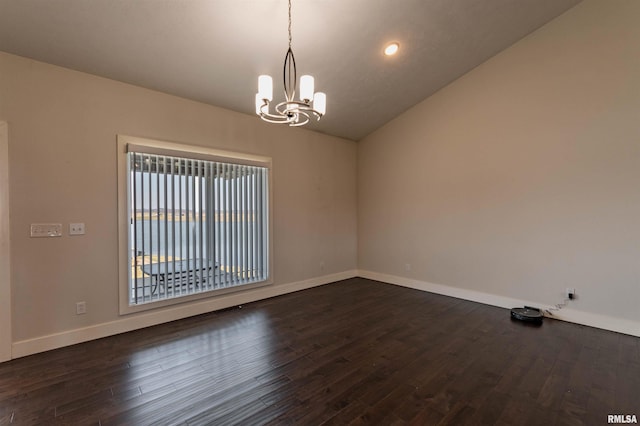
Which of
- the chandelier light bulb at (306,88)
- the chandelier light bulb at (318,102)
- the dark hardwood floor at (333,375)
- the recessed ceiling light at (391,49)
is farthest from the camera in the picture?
the recessed ceiling light at (391,49)

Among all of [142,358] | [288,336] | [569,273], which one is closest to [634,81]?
[569,273]

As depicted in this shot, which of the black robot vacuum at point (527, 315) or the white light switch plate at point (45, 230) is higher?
the white light switch plate at point (45, 230)

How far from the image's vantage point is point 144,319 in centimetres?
341

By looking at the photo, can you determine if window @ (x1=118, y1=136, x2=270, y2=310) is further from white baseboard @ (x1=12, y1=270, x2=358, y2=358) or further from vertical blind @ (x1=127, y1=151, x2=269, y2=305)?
white baseboard @ (x1=12, y1=270, x2=358, y2=358)

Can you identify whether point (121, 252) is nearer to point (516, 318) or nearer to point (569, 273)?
point (516, 318)

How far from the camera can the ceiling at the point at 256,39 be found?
2533 millimetres

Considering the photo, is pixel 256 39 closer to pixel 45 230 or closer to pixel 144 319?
pixel 45 230

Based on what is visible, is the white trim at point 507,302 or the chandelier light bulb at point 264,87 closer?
the chandelier light bulb at point 264,87

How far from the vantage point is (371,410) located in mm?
1954

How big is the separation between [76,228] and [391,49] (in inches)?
162

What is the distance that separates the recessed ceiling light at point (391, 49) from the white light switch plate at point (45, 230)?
13.5ft

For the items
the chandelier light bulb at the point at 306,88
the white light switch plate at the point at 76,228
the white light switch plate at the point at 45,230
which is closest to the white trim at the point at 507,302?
the chandelier light bulb at the point at 306,88

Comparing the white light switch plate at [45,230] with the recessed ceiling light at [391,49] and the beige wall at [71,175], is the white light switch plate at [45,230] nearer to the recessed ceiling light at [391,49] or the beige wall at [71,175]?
the beige wall at [71,175]

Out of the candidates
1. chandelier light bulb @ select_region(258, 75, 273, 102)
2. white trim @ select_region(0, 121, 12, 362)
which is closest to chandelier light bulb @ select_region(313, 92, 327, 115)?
chandelier light bulb @ select_region(258, 75, 273, 102)
